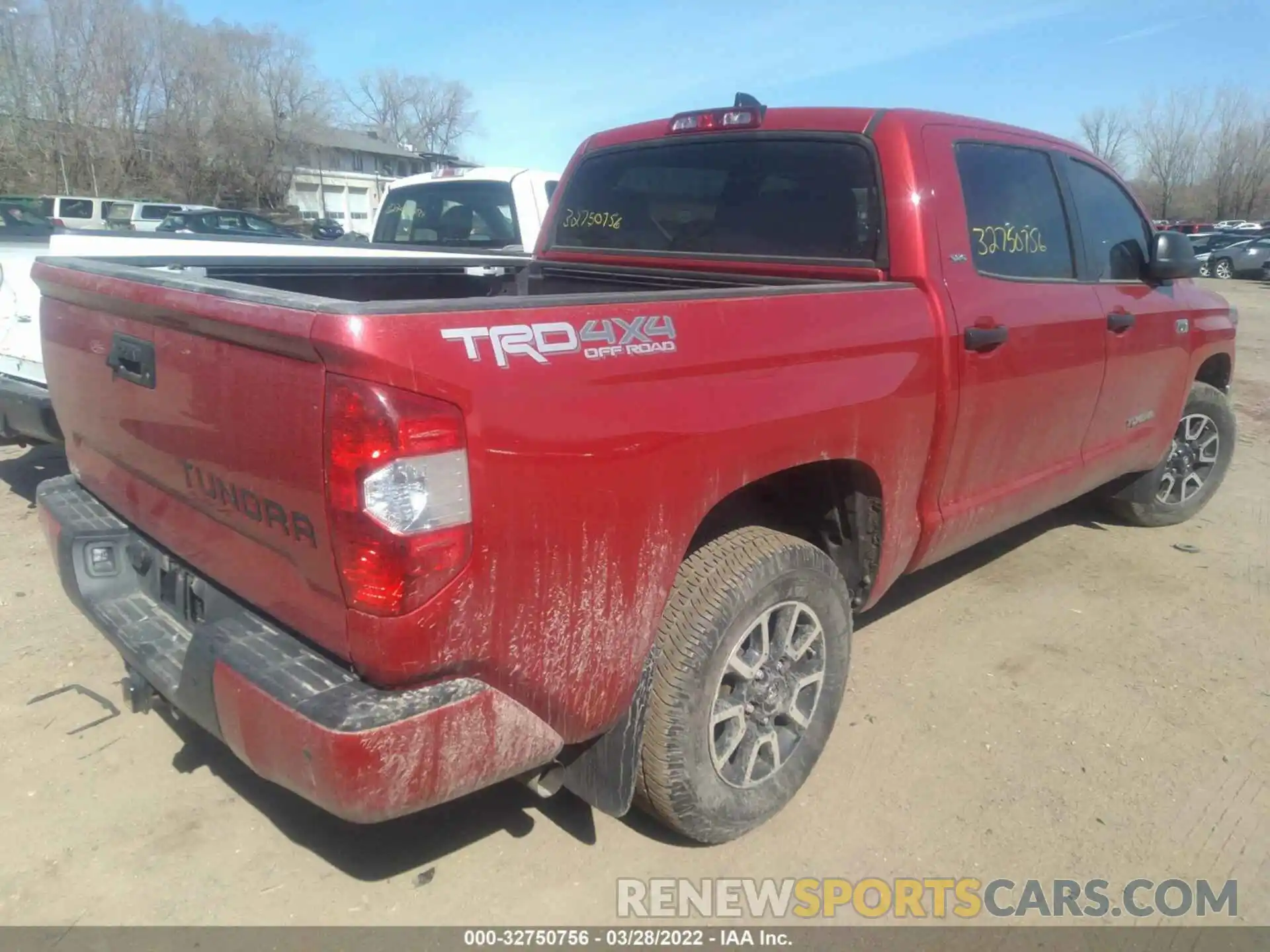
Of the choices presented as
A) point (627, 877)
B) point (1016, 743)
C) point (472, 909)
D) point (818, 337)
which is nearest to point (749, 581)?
point (818, 337)

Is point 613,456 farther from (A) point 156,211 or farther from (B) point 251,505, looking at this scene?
(A) point 156,211

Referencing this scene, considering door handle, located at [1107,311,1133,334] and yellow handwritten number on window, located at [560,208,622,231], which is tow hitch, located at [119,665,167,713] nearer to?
yellow handwritten number on window, located at [560,208,622,231]

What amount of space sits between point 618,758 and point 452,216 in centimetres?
619

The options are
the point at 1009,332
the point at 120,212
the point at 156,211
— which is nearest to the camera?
the point at 1009,332

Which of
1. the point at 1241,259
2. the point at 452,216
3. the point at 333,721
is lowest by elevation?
the point at 333,721

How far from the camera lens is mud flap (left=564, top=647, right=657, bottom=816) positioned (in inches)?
90.3

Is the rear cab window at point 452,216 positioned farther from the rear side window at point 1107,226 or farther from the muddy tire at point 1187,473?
the muddy tire at point 1187,473

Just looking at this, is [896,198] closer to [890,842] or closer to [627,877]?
[890,842]

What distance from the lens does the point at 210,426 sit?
2062 millimetres

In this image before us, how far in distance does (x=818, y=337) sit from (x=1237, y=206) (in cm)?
8158

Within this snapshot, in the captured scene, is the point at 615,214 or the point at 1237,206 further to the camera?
the point at 1237,206

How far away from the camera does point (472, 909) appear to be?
2.40 m

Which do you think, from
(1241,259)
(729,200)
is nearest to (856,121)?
(729,200)

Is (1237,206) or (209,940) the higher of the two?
(1237,206)
